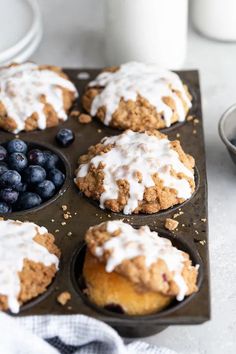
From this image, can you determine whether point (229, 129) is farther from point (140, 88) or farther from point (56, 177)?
point (56, 177)

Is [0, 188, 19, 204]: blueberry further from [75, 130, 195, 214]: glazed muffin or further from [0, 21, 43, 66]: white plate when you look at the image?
[0, 21, 43, 66]: white plate

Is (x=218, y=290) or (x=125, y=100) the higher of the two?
(x=125, y=100)

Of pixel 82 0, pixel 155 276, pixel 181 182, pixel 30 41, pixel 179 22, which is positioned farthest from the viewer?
pixel 82 0

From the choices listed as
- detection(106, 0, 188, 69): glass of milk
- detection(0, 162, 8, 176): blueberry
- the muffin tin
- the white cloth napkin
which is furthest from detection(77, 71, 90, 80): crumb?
the white cloth napkin

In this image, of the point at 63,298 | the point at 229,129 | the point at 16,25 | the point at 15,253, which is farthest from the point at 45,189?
the point at 16,25

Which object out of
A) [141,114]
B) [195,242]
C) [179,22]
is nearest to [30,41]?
[179,22]

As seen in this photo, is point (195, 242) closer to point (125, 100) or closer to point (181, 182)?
point (181, 182)

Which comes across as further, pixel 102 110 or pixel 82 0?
pixel 82 0

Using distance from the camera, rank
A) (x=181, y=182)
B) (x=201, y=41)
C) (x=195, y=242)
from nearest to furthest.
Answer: (x=195, y=242)
(x=181, y=182)
(x=201, y=41)
